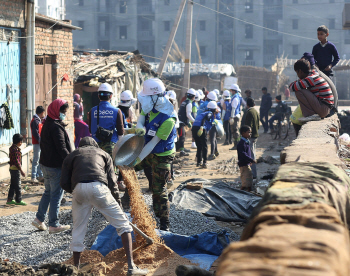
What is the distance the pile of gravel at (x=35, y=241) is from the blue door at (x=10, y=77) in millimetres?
3581

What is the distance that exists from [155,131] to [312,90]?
7.98ft

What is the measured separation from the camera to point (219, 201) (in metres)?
7.89

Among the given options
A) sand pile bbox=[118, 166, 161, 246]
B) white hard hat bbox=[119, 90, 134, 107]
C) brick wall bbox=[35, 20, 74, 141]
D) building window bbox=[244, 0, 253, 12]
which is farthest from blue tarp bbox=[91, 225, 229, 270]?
building window bbox=[244, 0, 253, 12]

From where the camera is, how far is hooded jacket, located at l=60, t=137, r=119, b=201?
191 inches

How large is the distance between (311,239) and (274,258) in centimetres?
21

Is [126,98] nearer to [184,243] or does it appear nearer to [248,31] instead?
[184,243]

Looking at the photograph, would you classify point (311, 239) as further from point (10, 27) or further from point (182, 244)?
point (10, 27)

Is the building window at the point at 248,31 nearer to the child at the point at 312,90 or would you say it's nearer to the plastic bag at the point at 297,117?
the plastic bag at the point at 297,117

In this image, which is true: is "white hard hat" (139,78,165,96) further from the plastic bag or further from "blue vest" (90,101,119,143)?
the plastic bag

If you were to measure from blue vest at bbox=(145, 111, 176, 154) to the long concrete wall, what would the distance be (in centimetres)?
303

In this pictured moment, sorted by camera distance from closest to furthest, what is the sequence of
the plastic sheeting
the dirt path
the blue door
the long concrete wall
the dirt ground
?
the long concrete wall < the plastic sheeting < the dirt ground < the dirt path < the blue door

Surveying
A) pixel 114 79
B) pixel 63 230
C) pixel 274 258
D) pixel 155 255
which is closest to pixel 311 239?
pixel 274 258

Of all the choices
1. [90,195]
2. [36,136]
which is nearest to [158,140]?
[90,195]

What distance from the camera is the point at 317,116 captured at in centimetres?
691
